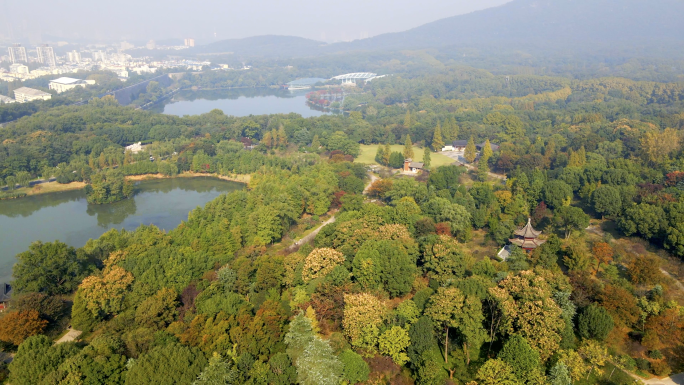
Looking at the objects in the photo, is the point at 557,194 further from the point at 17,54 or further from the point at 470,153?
the point at 17,54

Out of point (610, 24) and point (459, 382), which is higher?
point (610, 24)

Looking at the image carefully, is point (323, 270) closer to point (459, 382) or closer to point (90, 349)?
point (459, 382)

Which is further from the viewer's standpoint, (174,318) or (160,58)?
(160,58)

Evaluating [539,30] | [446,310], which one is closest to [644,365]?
[446,310]

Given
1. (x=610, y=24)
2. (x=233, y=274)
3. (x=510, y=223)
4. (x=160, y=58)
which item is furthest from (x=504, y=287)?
Result: (x=160, y=58)

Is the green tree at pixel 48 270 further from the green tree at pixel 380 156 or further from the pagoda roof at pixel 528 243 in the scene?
the green tree at pixel 380 156

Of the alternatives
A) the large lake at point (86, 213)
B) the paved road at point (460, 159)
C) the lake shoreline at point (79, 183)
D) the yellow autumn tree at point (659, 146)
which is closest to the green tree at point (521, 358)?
the large lake at point (86, 213)
